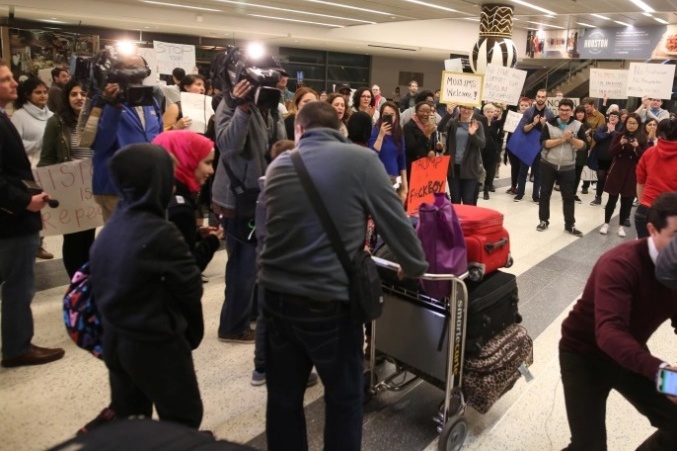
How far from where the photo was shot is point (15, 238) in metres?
2.52

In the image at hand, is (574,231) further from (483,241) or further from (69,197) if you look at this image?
(69,197)

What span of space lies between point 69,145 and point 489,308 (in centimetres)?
267

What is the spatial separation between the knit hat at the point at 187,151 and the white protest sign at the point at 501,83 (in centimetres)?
428

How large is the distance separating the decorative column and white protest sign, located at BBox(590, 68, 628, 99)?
117 cm

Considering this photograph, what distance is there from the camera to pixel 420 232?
209 cm

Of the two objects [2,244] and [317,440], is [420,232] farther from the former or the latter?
[2,244]

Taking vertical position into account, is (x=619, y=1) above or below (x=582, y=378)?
above

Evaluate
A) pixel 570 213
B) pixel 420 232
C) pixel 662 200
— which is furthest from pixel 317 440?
pixel 570 213

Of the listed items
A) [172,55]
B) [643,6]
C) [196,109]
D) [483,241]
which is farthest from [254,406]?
[643,6]

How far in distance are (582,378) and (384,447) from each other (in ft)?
2.88

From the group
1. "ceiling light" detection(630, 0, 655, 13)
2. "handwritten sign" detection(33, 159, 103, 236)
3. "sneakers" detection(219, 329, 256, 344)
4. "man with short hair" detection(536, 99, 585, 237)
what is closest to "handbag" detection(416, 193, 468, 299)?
"sneakers" detection(219, 329, 256, 344)

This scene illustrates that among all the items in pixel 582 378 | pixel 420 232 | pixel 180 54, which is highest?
pixel 180 54

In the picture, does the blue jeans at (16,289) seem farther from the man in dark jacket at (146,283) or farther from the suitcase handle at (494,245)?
the suitcase handle at (494,245)

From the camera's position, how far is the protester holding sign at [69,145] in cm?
323
